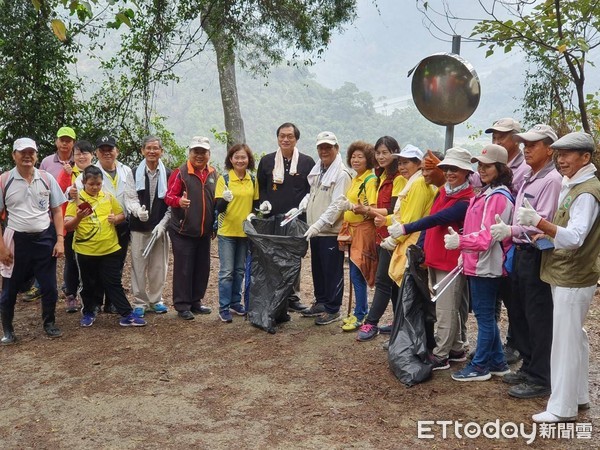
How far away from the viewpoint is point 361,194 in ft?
17.4

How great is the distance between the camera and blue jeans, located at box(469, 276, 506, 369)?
13.4 ft

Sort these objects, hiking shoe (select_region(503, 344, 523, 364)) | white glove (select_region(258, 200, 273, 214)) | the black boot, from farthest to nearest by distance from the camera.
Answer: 1. white glove (select_region(258, 200, 273, 214))
2. the black boot
3. hiking shoe (select_region(503, 344, 523, 364))

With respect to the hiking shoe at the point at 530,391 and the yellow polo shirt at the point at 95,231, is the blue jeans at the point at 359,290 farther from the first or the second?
the yellow polo shirt at the point at 95,231

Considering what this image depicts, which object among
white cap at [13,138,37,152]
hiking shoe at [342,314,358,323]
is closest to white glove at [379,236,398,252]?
hiking shoe at [342,314,358,323]

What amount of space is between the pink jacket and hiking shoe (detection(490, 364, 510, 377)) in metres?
0.70

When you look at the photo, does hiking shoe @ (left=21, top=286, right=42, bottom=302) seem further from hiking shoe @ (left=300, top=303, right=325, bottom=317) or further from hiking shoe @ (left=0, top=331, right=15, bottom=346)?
hiking shoe @ (left=300, top=303, right=325, bottom=317)

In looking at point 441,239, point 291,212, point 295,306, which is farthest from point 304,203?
point 441,239

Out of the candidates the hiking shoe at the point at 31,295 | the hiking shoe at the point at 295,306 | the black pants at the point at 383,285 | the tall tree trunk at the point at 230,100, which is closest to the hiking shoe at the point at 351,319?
the black pants at the point at 383,285

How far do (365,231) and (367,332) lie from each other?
810 millimetres

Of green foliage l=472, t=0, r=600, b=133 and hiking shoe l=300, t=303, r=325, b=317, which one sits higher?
green foliage l=472, t=0, r=600, b=133

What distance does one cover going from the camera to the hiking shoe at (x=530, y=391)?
156 inches

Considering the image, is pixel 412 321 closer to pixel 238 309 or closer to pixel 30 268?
pixel 238 309

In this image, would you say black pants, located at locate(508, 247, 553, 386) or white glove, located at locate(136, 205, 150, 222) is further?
white glove, located at locate(136, 205, 150, 222)

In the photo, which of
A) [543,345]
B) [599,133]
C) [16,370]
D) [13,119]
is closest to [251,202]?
[16,370]
